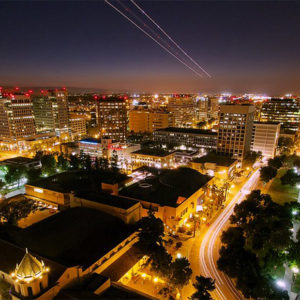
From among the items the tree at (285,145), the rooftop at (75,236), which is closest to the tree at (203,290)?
the rooftop at (75,236)

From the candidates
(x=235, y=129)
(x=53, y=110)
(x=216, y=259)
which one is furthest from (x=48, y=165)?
(x=235, y=129)

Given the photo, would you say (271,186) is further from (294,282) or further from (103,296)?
(103,296)

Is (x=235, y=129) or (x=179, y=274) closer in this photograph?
(x=179, y=274)

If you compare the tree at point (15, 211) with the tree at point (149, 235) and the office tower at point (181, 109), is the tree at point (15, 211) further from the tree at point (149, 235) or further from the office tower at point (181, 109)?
the office tower at point (181, 109)

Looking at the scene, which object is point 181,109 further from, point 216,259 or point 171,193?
point 216,259

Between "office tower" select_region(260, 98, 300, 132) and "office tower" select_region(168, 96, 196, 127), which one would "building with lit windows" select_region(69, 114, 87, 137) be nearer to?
"office tower" select_region(168, 96, 196, 127)
